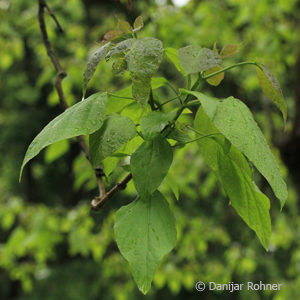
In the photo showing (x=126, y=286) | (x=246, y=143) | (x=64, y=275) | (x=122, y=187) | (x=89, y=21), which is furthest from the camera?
(x=89, y=21)

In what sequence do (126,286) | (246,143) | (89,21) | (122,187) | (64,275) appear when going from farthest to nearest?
(89,21), (64,275), (126,286), (122,187), (246,143)

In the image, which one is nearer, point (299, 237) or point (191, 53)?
point (191, 53)

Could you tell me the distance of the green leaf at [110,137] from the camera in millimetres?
369

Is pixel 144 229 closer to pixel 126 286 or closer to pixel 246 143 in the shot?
pixel 246 143

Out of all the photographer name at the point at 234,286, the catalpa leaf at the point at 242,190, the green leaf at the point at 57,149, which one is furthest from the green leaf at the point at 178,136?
the photographer name at the point at 234,286

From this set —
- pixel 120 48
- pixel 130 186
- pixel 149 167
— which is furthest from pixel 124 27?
pixel 130 186

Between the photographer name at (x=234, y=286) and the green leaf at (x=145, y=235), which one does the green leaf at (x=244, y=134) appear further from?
the photographer name at (x=234, y=286)

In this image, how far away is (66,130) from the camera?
356mm

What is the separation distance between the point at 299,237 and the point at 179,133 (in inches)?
96.5

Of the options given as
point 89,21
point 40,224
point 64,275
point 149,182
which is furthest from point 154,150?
point 89,21

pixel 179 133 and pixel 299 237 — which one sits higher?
pixel 179 133

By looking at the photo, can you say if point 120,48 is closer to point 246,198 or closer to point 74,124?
point 74,124

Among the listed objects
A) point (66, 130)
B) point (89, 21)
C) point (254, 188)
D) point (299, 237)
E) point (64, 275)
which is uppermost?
point (66, 130)

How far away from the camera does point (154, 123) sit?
37 centimetres
